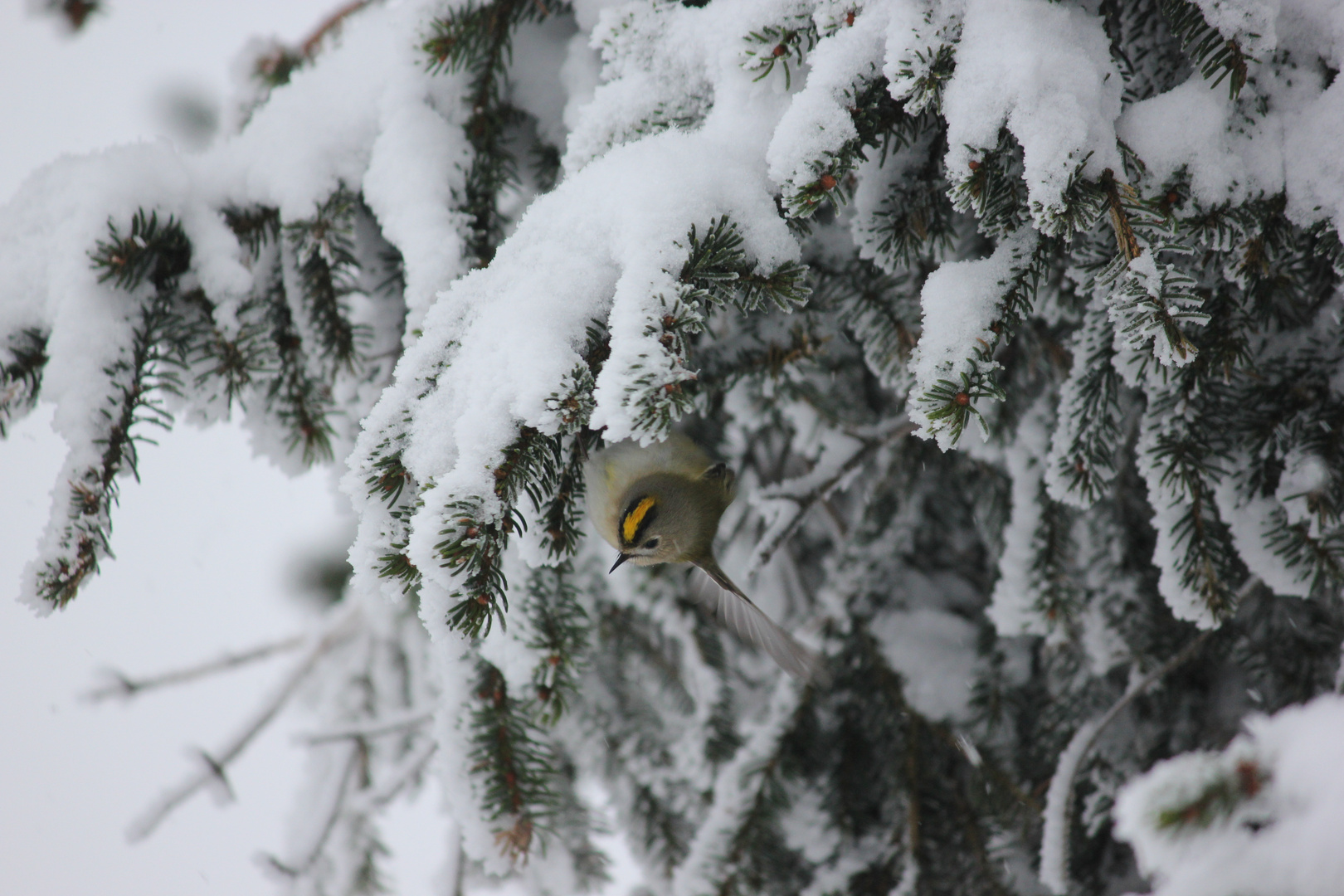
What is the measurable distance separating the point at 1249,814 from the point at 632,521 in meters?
1.12

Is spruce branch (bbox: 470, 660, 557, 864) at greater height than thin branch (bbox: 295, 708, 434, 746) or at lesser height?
lesser

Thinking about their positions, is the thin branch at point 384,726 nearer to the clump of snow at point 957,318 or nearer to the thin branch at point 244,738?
the thin branch at point 244,738

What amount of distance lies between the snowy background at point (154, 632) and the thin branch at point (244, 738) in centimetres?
32

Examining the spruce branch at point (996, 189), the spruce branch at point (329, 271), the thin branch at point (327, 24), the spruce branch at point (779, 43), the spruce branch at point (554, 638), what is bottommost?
the spruce branch at point (554, 638)

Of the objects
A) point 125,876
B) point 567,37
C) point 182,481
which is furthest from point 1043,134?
point 125,876

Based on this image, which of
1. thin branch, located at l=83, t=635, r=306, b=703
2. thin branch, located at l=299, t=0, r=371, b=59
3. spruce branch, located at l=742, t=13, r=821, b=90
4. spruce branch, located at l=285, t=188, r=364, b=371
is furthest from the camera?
thin branch, located at l=83, t=635, r=306, b=703

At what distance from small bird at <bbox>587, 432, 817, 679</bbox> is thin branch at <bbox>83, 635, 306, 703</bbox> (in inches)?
60.6

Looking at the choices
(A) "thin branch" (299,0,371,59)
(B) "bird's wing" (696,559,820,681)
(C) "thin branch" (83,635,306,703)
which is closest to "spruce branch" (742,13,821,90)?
(B) "bird's wing" (696,559,820,681)

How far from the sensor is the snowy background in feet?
12.7

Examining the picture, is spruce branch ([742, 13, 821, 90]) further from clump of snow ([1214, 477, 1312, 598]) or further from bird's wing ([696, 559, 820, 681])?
clump of snow ([1214, 477, 1312, 598])

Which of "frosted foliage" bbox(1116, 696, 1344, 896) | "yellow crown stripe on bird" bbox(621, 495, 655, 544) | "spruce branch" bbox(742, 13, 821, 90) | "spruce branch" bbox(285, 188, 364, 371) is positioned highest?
"spruce branch" bbox(742, 13, 821, 90)

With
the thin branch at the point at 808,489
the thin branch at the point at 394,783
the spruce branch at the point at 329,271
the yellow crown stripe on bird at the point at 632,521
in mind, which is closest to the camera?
the spruce branch at the point at 329,271

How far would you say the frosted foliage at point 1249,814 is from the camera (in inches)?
22.1

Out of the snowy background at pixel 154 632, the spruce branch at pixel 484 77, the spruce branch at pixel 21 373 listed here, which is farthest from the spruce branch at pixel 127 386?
the snowy background at pixel 154 632
